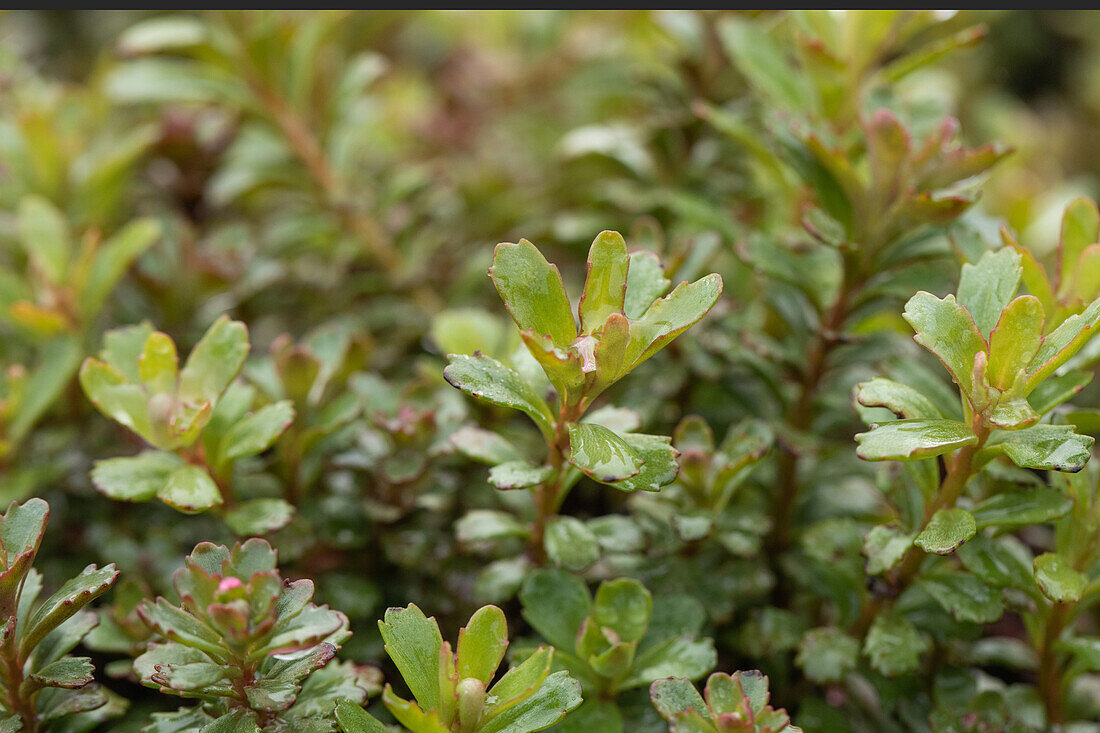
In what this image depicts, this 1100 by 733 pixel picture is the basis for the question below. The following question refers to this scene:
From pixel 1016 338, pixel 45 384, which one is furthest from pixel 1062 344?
pixel 45 384

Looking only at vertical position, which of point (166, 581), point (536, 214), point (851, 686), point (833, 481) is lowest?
point (851, 686)

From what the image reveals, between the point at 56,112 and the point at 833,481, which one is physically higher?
the point at 56,112

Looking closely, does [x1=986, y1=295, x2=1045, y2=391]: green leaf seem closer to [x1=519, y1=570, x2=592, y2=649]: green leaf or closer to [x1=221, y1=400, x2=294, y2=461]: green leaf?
[x1=519, y1=570, x2=592, y2=649]: green leaf

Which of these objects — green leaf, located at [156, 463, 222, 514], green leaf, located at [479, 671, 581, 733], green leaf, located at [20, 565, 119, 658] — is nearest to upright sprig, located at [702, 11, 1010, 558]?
green leaf, located at [479, 671, 581, 733]

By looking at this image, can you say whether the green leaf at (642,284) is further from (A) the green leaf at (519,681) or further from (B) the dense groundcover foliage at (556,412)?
(A) the green leaf at (519,681)

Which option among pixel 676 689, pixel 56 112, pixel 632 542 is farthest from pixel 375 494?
pixel 56 112

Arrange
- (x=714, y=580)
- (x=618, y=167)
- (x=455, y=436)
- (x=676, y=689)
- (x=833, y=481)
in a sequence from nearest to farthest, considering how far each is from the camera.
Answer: (x=676, y=689) < (x=455, y=436) < (x=714, y=580) < (x=833, y=481) < (x=618, y=167)

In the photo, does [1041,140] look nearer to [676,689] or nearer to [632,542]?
[632,542]

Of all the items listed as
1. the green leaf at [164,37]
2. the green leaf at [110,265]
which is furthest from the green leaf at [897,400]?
the green leaf at [164,37]
